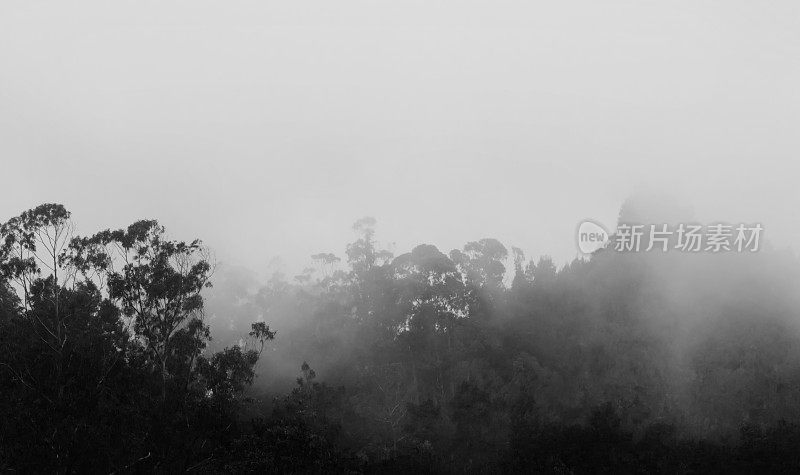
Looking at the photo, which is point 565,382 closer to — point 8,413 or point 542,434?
point 542,434

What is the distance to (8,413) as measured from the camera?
89.8 feet

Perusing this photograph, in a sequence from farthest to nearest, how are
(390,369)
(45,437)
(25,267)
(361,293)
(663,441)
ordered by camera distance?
(361,293) → (390,369) → (663,441) → (25,267) → (45,437)

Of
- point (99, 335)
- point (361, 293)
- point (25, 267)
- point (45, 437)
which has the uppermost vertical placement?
point (361, 293)

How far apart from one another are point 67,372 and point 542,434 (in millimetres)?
33733

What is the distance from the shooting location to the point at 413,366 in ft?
185

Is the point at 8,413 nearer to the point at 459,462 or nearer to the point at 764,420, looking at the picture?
the point at 459,462

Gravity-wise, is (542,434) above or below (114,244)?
below

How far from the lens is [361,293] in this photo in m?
65.2

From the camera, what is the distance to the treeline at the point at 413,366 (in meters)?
31.6

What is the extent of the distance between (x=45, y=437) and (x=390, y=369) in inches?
1317

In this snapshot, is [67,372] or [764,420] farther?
[764,420]

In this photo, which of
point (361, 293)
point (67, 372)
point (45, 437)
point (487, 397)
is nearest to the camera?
point (45, 437)

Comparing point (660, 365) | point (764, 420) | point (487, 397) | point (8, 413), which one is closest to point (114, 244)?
point (8, 413)

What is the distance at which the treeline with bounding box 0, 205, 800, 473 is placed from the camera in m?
31.6
